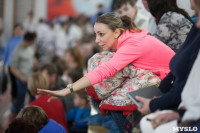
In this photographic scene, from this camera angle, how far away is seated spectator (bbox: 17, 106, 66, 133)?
5.93 feet

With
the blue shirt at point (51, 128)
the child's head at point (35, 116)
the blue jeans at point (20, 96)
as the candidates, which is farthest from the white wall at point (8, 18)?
the blue shirt at point (51, 128)

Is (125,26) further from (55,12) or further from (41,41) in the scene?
(55,12)

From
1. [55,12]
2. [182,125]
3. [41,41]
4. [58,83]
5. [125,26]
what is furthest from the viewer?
[55,12]

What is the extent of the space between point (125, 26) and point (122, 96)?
0.44 m

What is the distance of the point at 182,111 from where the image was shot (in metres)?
1.19

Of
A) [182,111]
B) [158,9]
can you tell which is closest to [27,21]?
[158,9]

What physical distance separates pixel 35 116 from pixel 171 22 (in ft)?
3.60

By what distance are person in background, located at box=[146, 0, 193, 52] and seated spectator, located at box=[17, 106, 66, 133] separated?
920 millimetres

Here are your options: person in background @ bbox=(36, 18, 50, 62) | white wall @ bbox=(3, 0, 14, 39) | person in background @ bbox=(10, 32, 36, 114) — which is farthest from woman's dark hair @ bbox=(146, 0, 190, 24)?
white wall @ bbox=(3, 0, 14, 39)

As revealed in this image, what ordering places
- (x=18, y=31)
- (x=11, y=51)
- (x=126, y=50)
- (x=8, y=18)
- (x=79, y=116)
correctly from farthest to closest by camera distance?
1. (x=8, y=18)
2. (x=18, y=31)
3. (x=11, y=51)
4. (x=79, y=116)
5. (x=126, y=50)

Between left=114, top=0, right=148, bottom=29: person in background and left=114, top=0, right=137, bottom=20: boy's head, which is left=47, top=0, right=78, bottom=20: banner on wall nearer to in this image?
left=114, top=0, right=148, bottom=29: person in background

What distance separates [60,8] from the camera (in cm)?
Result: 1323

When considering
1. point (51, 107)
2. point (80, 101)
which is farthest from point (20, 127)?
point (80, 101)

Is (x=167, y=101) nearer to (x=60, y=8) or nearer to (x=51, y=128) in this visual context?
(x=51, y=128)
